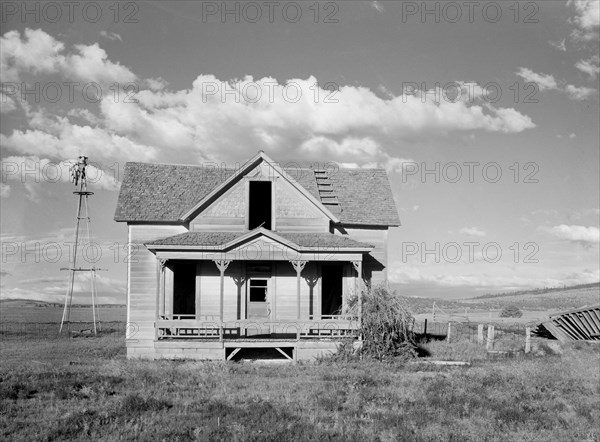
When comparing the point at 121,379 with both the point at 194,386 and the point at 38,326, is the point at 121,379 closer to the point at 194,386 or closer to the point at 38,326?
the point at 194,386

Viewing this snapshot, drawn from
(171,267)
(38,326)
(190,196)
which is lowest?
(38,326)

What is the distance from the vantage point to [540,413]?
13.2m

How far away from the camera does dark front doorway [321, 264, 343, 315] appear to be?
81.7 ft

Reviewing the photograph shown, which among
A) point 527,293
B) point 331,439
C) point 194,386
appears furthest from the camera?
point 527,293

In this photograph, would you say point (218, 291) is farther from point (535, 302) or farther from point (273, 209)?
point (535, 302)

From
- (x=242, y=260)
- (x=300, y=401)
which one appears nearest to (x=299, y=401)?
(x=300, y=401)

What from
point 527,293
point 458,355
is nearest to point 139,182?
point 458,355

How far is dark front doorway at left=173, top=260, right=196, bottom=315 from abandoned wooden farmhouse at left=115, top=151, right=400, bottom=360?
0.04 meters

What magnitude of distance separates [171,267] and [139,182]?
165 inches

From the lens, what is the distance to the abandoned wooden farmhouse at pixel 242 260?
21516 mm

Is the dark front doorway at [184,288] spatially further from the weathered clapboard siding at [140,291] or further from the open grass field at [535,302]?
the open grass field at [535,302]

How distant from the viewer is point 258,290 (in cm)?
2391

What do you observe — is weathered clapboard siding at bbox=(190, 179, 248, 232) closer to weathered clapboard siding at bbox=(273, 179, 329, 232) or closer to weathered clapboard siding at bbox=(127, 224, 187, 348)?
weathered clapboard siding at bbox=(273, 179, 329, 232)

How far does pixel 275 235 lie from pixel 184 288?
484 cm
